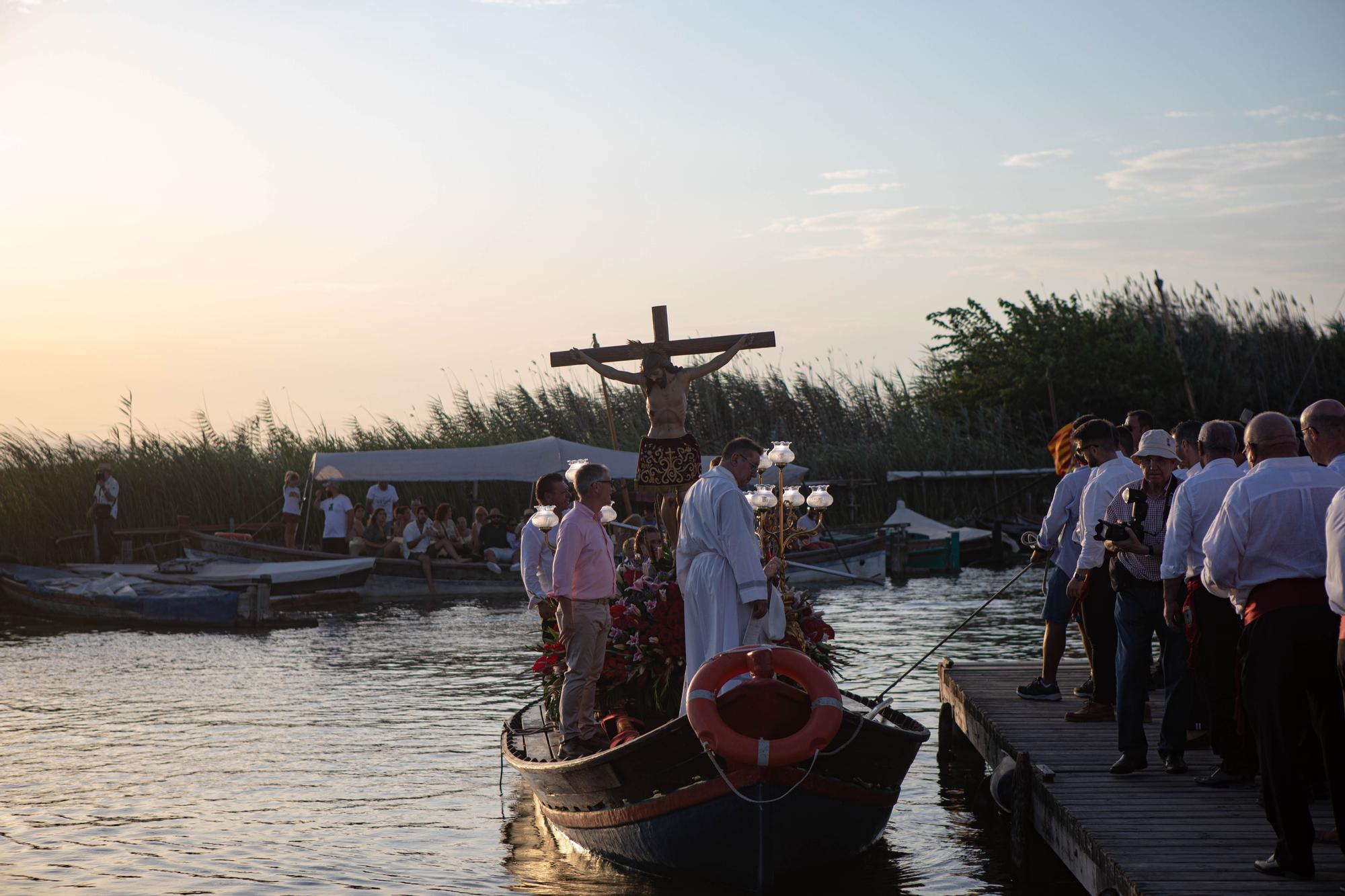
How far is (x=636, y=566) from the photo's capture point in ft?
31.3

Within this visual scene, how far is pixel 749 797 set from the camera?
23.7 ft

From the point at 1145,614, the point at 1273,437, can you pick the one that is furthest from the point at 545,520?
the point at 1273,437

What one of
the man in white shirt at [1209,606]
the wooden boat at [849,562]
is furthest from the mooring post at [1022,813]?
the wooden boat at [849,562]

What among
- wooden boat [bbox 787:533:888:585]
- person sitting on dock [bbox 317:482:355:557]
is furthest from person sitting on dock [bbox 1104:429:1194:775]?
person sitting on dock [bbox 317:482:355:557]

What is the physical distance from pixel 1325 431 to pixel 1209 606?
62.7 inches

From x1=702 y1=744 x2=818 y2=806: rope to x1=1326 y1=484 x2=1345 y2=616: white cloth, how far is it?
2.83 m

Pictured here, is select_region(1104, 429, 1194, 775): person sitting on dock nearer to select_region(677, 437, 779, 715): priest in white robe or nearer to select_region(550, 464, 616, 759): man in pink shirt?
select_region(677, 437, 779, 715): priest in white robe

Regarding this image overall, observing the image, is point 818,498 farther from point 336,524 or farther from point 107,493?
point 107,493

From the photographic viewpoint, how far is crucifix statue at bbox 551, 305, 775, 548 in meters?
11.4

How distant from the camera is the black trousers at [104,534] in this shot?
2955cm

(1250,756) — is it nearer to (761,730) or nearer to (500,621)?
(761,730)

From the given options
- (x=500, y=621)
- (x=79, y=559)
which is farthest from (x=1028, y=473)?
(x=79, y=559)

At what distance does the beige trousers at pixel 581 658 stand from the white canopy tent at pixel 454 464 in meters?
19.3

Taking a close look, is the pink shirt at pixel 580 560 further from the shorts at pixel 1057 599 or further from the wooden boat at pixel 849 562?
the wooden boat at pixel 849 562
